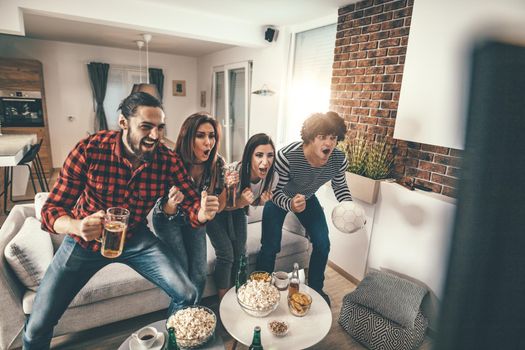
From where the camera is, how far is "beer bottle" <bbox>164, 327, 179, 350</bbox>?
4.38 feet

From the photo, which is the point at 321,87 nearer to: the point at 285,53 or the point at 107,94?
the point at 285,53

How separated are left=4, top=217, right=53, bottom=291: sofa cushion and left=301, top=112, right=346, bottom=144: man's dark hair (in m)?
1.84

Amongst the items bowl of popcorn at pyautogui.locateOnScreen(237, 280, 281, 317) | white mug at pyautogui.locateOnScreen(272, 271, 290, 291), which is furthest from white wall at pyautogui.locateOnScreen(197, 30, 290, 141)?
bowl of popcorn at pyautogui.locateOnScreen(237, 280, 281, 317)

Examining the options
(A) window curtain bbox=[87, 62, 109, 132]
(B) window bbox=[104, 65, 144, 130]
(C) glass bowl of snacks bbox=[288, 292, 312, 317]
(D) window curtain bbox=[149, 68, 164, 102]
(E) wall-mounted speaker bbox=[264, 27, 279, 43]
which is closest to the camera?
(C) glass bowl of snacks bbox=[288, 292, 312, 317]

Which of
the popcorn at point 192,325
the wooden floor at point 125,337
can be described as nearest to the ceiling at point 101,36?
the wooden floor at point 125,337

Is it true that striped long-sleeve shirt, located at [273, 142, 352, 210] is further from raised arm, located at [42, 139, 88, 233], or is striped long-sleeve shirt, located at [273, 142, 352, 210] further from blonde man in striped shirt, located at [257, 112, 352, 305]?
raised arm, located at [42, 139, 88, 233]

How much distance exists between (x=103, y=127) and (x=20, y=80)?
172cm

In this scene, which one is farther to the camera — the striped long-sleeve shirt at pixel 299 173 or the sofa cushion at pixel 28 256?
the striped long-sleeve shirt at pixel 299 173

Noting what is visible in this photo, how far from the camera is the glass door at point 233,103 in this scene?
5.73m

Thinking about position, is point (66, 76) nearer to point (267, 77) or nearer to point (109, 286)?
point (267, 77)

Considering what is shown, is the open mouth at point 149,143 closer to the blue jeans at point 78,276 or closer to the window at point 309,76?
the blue jeans at point 78,276

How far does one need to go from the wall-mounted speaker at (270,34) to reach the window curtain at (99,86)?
164 inches

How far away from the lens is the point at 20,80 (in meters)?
5.45

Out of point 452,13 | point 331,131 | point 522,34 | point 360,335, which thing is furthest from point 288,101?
point 522,34
